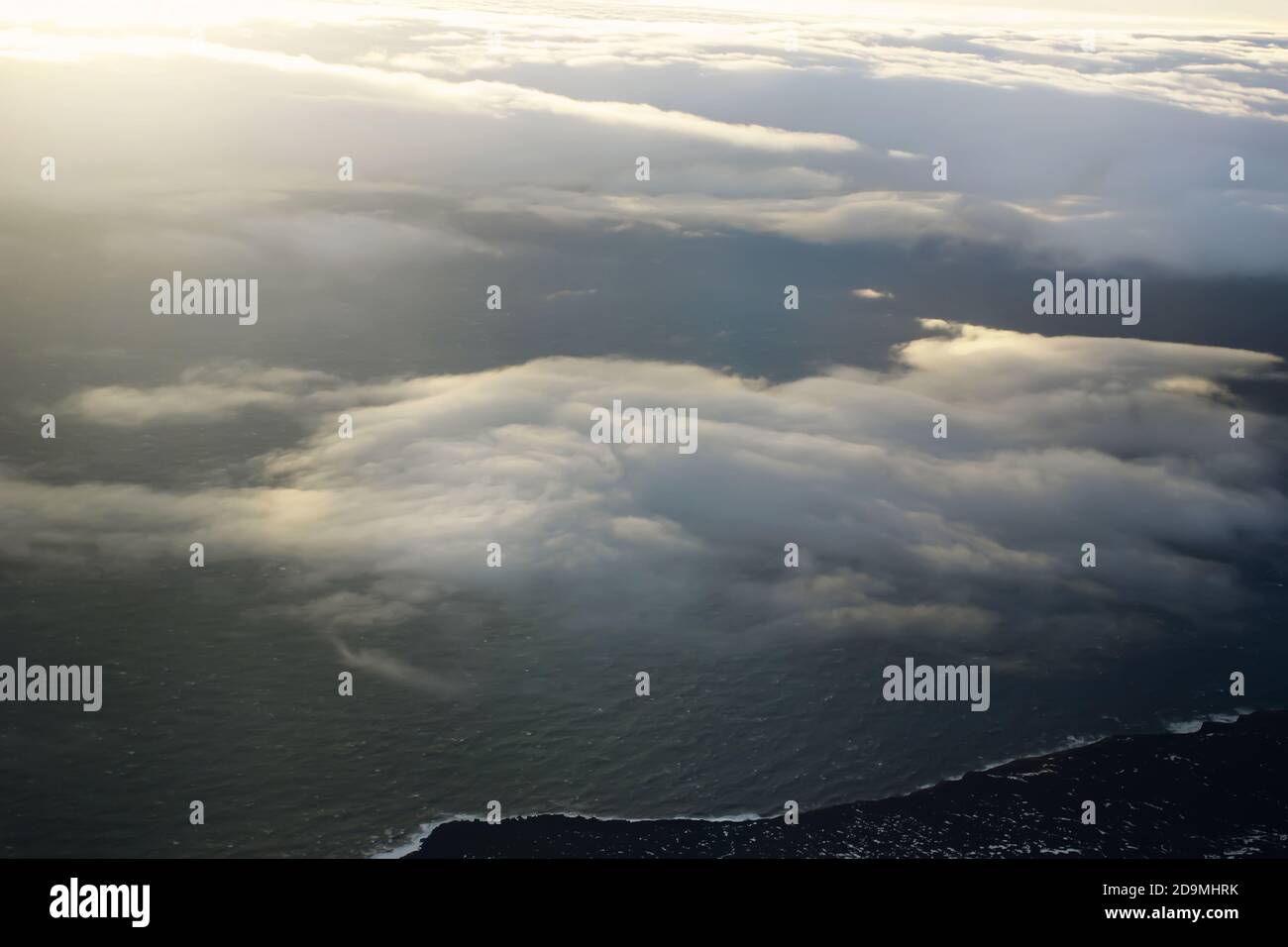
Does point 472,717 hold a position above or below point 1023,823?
below

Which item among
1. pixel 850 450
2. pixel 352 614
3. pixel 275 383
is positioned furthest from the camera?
pixel 275 383

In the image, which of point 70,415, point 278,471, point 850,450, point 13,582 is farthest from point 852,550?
point 70,415

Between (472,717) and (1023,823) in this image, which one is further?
(472,717)

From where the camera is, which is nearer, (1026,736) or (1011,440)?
(1026,736)

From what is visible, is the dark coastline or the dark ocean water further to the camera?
the dark ocean water

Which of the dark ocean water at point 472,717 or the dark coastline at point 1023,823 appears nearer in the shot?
the dark coastline at point 1023,823
